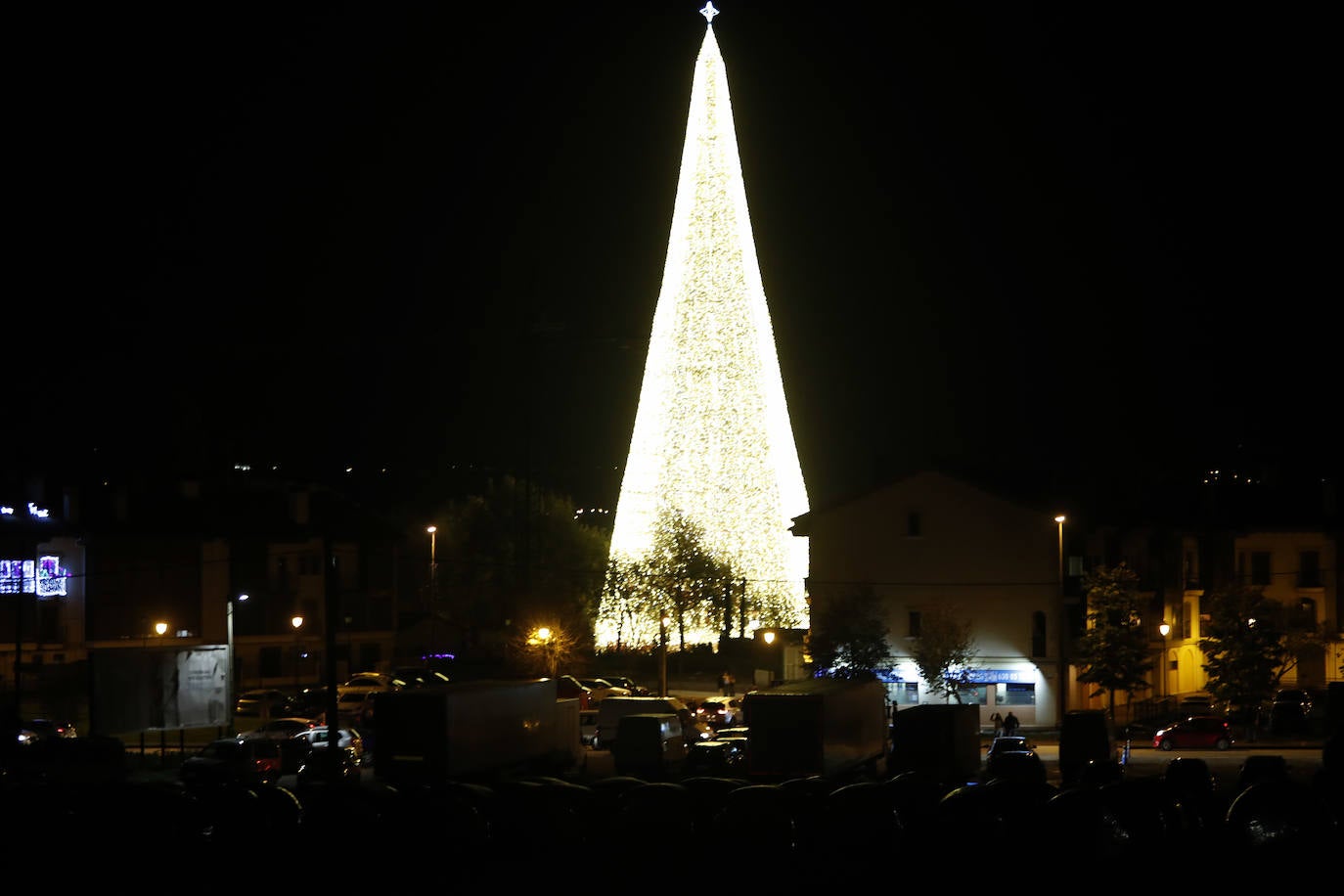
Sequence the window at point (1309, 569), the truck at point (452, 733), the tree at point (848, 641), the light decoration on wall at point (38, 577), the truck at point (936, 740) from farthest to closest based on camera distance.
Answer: the window at point (1309, 569) → the light decoration on wall at point (38, 577) → the tree at point (848, 641) → the truck at point (936, 740) → the truck at point (452, 733)

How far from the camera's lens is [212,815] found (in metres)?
22.0

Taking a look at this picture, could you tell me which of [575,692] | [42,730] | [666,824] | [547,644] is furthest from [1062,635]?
[666,824]

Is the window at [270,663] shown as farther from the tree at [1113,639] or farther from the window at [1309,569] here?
the window at [1309,569]

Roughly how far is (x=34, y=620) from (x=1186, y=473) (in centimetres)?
5150

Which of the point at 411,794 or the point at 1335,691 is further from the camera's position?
the point at 1335,691

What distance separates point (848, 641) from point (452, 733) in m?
25.0

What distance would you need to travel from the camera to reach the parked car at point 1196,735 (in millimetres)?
44125

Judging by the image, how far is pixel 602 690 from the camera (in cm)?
5547

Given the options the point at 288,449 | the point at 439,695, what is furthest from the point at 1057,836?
the point at 288,449

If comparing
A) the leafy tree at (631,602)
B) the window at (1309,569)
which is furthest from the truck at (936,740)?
the window at (1309,569)

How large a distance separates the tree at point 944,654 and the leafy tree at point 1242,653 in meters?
8.23

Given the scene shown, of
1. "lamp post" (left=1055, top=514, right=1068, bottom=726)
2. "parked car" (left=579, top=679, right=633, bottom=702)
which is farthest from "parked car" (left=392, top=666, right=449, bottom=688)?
"lamp post" (left=1055, top=514, right=1068, bottom=726)

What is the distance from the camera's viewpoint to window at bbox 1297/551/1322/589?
6700 centimetres

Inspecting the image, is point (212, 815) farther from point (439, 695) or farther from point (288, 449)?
point (288, 449)
